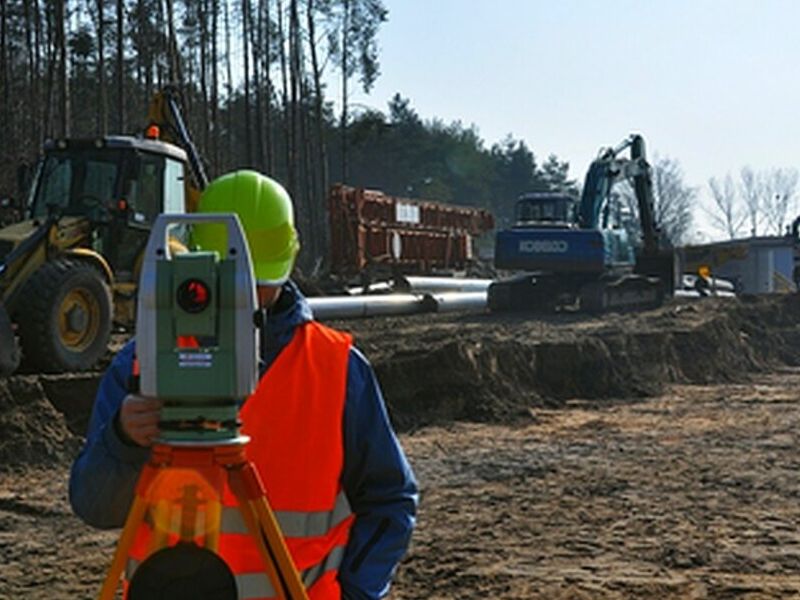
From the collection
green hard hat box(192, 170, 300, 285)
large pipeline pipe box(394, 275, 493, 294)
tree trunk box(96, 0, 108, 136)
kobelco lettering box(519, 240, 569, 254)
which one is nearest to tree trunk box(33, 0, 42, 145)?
tree trunk box(96, 0, 108, 136)

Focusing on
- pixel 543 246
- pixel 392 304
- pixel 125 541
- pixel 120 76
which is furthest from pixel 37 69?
pixel 125 541

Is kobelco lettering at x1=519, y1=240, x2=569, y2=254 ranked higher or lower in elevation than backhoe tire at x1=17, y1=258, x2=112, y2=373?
higher

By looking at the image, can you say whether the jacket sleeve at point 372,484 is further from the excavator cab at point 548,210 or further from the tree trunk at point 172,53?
the tree trunk at point 172,53

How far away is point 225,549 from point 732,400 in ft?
43.0

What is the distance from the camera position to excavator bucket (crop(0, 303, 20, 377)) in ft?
30.7

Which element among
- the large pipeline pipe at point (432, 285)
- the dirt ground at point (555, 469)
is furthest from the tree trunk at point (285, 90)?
the dirt ground at point (555, 469)

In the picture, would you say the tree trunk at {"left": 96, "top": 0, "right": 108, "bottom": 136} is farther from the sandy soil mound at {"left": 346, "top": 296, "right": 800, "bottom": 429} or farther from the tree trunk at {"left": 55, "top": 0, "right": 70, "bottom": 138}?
the sandy soil mound at {"left": 346, "top": 296, "right": 800, "bottom": 429}

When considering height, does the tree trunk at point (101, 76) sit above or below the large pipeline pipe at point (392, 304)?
above

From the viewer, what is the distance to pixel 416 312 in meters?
21.4

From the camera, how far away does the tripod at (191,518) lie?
185 centimetres

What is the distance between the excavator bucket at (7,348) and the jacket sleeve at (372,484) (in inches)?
296

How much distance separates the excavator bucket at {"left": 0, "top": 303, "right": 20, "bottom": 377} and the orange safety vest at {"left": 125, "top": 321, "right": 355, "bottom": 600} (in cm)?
756

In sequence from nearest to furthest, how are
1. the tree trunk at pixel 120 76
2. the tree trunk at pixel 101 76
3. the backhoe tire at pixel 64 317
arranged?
the backhoe tire at pixel 64 317 < the tree trunk at pixel 120 76 < the tree trunk at pixel 101 76

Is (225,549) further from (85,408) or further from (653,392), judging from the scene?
(653,392)
